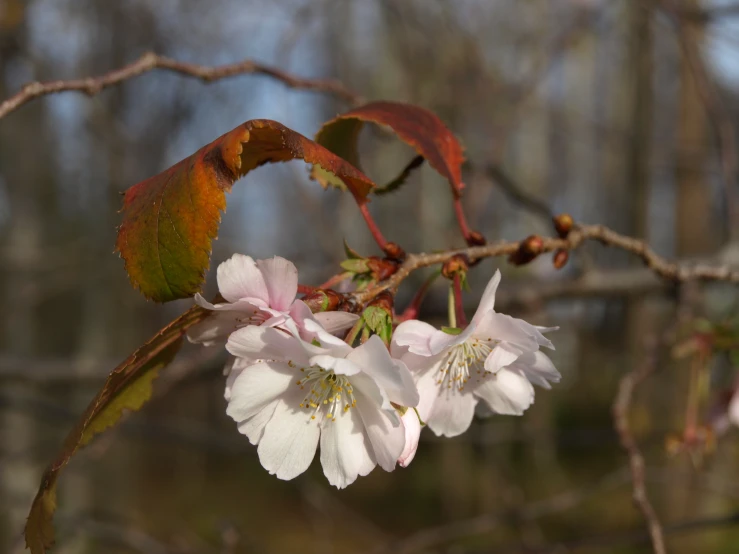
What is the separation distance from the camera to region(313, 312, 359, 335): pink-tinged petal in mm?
706

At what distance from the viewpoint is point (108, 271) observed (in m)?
5.31

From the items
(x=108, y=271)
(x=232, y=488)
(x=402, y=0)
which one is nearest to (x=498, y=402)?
(x=402, y=0)

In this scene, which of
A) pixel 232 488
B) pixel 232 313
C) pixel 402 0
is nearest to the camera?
pixel 232 313

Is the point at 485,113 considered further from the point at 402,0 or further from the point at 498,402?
the point at 498,402

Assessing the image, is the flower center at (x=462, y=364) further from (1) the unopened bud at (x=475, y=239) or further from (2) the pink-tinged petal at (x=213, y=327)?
(2) the pink-tinged petal at (x=213, y=327)

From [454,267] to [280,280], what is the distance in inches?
10.1

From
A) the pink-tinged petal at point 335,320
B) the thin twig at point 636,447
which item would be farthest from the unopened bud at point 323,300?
the thin twig at point 636,447

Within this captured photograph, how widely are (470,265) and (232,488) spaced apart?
1257 cm

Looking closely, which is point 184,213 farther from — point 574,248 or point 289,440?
point 574,248

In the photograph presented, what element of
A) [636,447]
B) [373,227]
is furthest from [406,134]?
[636,447]

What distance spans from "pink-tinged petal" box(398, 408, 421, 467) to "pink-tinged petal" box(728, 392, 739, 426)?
3.18ft

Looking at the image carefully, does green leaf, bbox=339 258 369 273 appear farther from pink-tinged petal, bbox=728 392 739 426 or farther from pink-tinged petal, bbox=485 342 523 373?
pink-tinged petal, bbox=728 392 739 426

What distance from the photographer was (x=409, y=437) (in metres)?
0.74

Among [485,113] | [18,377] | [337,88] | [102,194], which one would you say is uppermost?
[102,194]
